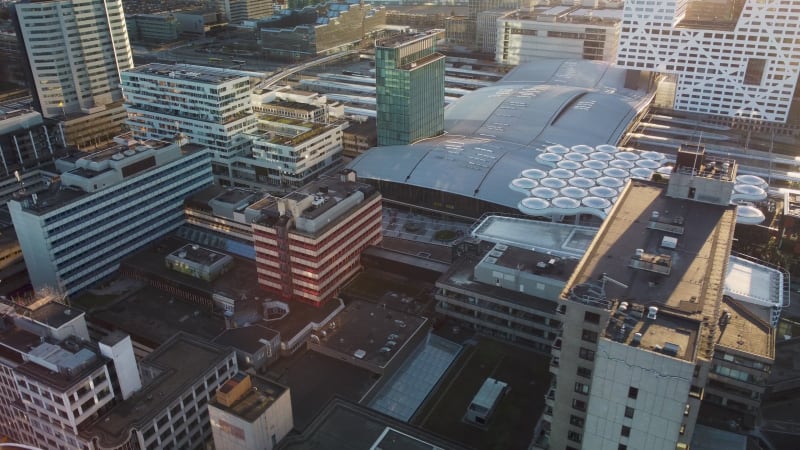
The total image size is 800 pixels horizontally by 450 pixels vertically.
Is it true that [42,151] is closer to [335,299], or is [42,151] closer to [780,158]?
[335,299]

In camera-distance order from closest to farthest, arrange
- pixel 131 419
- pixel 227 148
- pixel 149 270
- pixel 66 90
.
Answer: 1. pixel 131 419
2. pixel 149 270
3. pixel 227 148
4. pixel 66 90

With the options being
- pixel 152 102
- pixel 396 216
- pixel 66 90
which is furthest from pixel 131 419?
pixel 66 90

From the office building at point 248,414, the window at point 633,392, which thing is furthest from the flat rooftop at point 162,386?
the window at point 633,392

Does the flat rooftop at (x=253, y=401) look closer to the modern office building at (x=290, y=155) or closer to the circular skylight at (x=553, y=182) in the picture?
the circular skylight at (x=553, y=182)

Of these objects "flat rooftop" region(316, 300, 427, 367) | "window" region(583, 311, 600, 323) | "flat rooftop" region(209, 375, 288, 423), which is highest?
"window" region(583, 311, 600, 323)

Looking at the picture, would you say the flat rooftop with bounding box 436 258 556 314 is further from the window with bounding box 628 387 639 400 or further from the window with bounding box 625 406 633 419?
the window with bounding box 628 387 639 400

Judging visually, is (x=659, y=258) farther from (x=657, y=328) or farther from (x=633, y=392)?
(x=633, y=392)

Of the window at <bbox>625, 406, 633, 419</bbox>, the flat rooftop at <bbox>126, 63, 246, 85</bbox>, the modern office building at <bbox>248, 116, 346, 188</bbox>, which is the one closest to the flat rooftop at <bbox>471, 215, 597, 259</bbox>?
the window at <bbox>625, 406, 633, 419</bbox>
